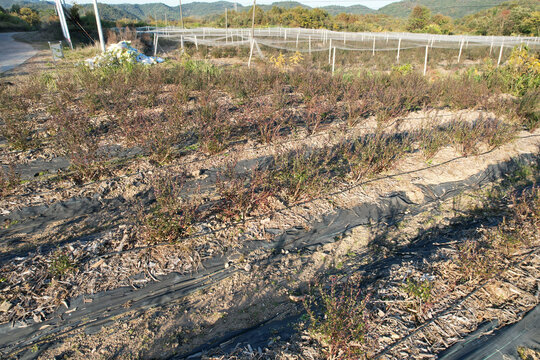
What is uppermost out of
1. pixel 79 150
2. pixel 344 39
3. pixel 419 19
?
pixel 419 19

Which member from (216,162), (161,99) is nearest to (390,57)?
(161,99)

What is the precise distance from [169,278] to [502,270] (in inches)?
135

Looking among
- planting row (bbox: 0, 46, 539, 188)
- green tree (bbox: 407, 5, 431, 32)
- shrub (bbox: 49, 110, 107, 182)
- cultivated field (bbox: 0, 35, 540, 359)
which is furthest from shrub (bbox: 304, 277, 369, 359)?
green tree (bbox: 407, 5, 431, 32)

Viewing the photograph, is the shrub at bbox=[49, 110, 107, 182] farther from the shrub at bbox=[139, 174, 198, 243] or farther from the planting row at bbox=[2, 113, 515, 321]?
the shrub at bbox=[139, 174, 198, 243]

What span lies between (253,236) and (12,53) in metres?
20.7

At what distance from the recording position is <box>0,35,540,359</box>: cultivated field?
8.56ft

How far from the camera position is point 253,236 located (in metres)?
3.79

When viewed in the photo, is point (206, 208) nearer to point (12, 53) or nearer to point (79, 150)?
point (79, 150)

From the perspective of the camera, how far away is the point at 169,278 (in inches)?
125

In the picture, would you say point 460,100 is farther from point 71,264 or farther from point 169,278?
point 71,264

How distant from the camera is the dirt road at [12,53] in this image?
1364 centimetres

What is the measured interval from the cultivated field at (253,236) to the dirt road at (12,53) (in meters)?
8.80

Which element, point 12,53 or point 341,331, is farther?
point 12,53

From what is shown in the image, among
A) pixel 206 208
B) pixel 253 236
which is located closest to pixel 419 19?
pixel 206 208
